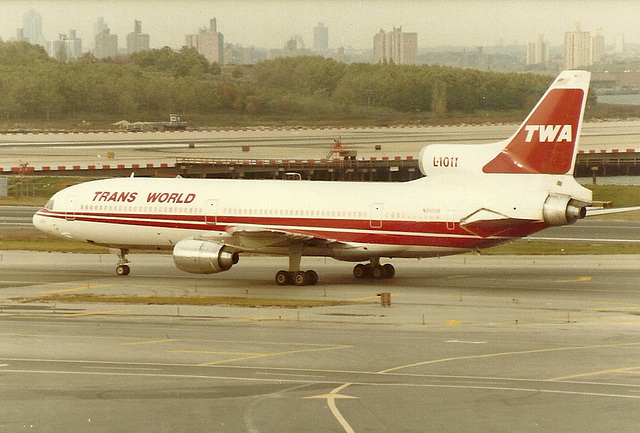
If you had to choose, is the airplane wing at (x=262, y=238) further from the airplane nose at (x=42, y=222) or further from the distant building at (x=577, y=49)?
the distant building at (x=577, y=49)

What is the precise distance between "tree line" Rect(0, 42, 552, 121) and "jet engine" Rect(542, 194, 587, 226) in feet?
122

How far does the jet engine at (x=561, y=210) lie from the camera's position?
43.8m

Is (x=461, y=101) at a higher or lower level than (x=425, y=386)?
higher

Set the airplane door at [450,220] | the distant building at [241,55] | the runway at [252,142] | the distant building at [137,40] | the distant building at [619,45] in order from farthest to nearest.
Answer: the runway at [252,142], the distant building at [137,40], the distant building at [241,55], the distant building at [619,45], the airplane door at [450,220]

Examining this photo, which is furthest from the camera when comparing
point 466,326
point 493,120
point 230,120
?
point 230,120

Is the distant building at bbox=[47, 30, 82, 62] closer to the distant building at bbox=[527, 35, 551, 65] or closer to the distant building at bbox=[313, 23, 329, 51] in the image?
the distant building at bbox=[313, 23, 329, 51]

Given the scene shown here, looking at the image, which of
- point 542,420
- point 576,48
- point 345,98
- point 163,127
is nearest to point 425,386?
point 542,420

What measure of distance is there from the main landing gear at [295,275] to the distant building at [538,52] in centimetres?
3522

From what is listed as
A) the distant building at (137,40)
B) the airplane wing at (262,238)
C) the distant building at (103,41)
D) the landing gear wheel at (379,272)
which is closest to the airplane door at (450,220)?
the landing gear wheel at (379,272)

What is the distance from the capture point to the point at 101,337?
33.9 metres

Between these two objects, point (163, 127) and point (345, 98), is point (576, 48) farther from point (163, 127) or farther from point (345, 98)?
point (163, 127)

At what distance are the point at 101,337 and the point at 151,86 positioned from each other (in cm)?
6915

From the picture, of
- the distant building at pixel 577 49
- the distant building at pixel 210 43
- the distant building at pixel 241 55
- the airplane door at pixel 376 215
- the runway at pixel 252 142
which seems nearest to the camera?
the airplane door at pixel 376 215

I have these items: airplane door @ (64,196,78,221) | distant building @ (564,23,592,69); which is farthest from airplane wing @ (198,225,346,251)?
distant building @ (564,23,592,69)
